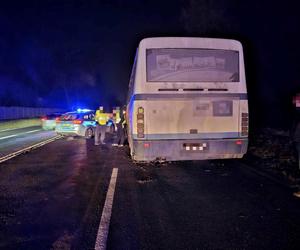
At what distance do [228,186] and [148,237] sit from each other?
130 inches

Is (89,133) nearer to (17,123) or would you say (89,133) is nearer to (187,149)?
(187,149)

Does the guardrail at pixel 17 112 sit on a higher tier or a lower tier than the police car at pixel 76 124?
higher

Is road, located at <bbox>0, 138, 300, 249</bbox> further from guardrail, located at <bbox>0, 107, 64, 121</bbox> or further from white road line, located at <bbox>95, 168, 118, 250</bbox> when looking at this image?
guardrail, located at <bbox>0, 107, 64, 121</bbox>

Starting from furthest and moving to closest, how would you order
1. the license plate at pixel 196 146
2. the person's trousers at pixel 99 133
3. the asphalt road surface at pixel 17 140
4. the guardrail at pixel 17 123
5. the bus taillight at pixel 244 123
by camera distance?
1. the guardrail at pixel 17 123
2. the person's trousers at pixel 99 133
3. the asphalt road surface at pixel 17 140
4. the bus taillight at pixel 244 123
5. the license plate at pixel 196 146

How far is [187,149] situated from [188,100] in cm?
121

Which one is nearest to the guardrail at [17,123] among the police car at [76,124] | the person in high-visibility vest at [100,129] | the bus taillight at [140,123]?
the police car at [76,124]

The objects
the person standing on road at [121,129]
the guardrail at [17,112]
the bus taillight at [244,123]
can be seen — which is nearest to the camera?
the bus taillight at [244,123]

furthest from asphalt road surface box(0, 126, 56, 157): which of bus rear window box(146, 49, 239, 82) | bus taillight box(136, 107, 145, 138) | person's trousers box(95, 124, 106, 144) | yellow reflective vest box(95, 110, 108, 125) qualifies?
bus rear window box(146, 49, 239, 82)

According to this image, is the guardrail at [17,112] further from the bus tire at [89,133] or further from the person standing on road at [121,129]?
the person standing on road at [121,129]

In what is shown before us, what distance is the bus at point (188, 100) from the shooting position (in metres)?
7.70

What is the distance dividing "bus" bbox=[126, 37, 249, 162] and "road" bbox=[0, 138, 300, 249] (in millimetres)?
818

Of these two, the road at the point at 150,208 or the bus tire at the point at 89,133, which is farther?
the bus tire at the point at 89,133

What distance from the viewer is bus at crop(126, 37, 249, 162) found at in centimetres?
770

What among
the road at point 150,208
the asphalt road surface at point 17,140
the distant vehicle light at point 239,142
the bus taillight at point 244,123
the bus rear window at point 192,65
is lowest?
the road at point 150,208
